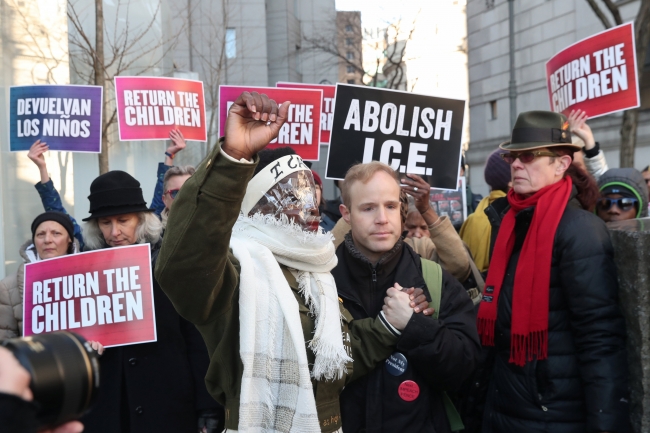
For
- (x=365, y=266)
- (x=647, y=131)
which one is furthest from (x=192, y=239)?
(x=647, y=131)

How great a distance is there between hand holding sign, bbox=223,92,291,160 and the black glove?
6.81ft

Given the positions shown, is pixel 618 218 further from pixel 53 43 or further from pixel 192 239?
pixel 53 43

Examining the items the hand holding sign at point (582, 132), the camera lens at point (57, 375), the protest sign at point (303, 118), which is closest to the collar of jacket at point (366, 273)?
the camera lens at point (57, 375)

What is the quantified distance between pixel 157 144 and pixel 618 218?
9757 mm

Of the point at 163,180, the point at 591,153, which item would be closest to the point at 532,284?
the point at 591,153

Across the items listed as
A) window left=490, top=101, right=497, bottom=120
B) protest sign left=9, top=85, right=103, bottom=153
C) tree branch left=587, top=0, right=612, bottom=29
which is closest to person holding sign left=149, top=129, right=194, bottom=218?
protest sign left=9, top=85, right=103, bottom=153

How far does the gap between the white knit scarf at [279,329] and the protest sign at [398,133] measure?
2358mm

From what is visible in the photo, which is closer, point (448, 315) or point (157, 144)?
point (448, 315)

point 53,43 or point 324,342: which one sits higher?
point 53,43

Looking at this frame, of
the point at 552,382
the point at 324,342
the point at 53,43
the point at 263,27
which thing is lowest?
the point at 552,382

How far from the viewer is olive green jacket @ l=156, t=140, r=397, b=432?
82.3 inches

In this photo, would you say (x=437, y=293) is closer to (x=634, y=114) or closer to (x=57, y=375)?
(x=57, y=375)

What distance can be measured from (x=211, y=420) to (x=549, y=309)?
6.09ft

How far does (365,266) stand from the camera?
10.5ft
